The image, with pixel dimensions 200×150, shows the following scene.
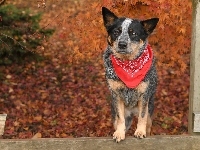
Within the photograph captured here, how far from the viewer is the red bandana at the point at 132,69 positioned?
4852 millimetres

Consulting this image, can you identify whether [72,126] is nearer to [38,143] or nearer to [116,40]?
[38,143]

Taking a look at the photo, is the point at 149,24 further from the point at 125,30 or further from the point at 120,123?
A: the point at 120,123

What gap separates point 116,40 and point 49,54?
688 cm

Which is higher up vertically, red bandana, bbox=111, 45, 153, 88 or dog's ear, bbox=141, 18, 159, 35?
dog's ear, bbox=141, 18, 159, 35

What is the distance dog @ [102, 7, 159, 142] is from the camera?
465cm

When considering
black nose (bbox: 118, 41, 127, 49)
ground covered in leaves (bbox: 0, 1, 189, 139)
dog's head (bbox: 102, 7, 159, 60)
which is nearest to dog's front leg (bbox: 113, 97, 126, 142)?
dog's head (bbox: 102, 7, 159, 60)

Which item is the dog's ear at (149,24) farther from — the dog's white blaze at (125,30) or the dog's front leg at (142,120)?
the dog's front leg at (142,120)

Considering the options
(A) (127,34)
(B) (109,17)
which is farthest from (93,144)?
(B) (109,17)

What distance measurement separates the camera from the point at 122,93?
16.4 ft

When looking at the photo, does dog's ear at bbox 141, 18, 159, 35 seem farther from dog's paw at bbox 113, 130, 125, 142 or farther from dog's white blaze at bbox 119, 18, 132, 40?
dog's paw at bbox 113, 130, 125, 142

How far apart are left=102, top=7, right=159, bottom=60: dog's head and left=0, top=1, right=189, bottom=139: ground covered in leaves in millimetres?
3026

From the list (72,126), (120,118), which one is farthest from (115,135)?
(72,126)

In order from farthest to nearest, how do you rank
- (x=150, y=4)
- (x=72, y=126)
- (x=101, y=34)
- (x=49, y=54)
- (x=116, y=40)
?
(x=49, y=54), (x=72, y=126), (x=101, y=34), (x=150, y=4), (x=116, y=40)

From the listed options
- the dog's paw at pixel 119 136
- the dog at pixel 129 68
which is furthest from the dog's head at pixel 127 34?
the dog's paw at pixel 119 136
